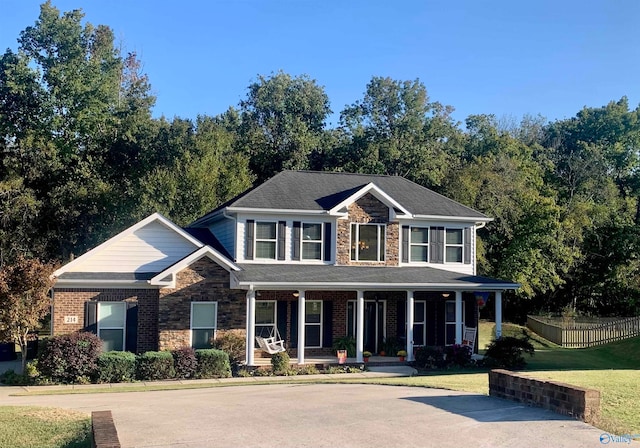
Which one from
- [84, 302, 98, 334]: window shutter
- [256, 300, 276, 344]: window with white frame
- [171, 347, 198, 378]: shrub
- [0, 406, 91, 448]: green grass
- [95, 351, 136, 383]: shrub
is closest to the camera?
[0, 406, 91, 448]: green grass

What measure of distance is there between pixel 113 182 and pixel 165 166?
3.77 meters

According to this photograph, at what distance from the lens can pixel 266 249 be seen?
25.9 metres

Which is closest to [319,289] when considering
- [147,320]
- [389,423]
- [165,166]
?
[147,320]

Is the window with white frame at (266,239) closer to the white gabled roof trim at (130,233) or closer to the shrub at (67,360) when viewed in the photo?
the white gabled roof trim at (130,233)

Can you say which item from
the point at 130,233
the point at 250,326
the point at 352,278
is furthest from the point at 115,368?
the point at 352,278

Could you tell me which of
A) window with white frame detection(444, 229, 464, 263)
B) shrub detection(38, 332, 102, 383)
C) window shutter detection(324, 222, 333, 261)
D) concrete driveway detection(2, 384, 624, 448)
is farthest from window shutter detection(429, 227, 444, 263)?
shrub detection(38, 332, 102, 383)

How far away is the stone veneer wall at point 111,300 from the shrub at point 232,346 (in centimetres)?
208

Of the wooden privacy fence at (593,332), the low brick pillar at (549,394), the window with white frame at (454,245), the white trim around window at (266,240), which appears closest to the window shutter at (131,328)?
the white trim around window at (266,240)

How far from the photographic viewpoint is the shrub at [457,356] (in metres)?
24.1

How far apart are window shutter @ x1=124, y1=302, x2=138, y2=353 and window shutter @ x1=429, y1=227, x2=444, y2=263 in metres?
11.5

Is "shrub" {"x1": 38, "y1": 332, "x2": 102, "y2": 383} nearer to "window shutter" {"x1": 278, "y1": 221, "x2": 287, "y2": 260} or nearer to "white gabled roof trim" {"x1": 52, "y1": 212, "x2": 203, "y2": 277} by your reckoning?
"white gabled roof trim" {"x1": 52, "y1": 212, "x2": 203, "y2": 277}

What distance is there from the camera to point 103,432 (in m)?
9.27

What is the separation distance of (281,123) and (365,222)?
26.4m

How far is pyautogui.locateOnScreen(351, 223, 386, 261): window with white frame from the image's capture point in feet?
87.8
